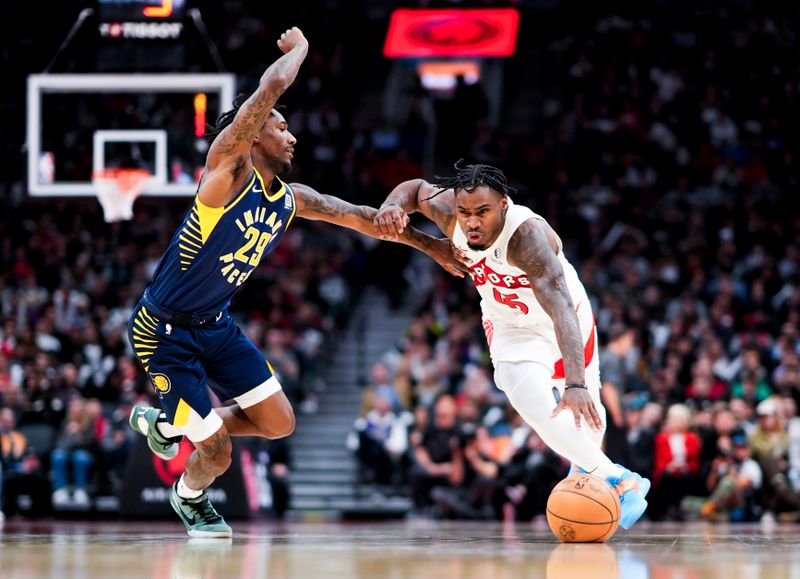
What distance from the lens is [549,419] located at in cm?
615

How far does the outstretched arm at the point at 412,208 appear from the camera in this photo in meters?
6.67

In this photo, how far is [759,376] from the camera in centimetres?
1369

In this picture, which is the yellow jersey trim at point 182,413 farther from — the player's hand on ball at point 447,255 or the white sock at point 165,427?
the player's hand on ball at point 447,255

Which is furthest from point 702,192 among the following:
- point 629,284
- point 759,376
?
point 759,376

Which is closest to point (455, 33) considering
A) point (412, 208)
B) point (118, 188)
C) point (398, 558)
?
point (118, 188)

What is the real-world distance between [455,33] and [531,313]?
1027 cm

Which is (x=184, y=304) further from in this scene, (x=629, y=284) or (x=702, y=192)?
(x=702, y=192)

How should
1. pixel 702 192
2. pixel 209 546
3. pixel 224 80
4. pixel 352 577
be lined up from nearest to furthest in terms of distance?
pixel 352 577 < pixel 209 546 < pixel 224 80 < pixel 702 192

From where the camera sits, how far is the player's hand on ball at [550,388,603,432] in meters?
5.77

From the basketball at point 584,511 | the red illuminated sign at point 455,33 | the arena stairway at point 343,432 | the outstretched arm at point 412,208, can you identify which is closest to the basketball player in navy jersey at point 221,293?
the outstretched arm at point 412,208

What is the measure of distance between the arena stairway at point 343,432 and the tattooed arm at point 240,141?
7764mm

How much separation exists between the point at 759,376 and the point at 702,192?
234 inches

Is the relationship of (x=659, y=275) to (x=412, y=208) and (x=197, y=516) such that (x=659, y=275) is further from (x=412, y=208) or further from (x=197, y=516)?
(x=197, y=516)

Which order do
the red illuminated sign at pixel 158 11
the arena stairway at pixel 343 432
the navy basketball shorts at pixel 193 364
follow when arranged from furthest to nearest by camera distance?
the arena stairway at pixel 343 432, the red illuminated sign at pixel 158 11, the navy basketball shorts at pixel 193 364
